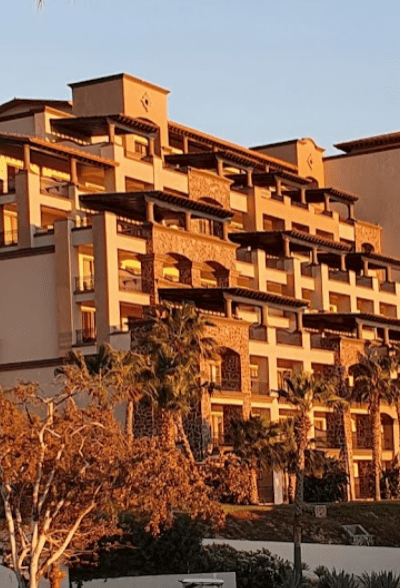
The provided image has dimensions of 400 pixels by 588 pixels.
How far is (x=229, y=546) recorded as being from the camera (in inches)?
2251

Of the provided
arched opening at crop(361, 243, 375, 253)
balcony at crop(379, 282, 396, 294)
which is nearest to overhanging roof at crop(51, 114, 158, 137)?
Answer: balcony at crop(379, 282, 396, 294)

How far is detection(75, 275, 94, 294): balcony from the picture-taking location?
271 feet

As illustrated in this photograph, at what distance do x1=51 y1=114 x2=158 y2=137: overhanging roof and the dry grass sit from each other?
1151 inches

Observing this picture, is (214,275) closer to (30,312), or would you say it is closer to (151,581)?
(30,312)

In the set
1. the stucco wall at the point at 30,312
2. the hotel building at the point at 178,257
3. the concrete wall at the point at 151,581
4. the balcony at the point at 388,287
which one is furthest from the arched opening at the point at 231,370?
the concrete wall at the point at 151,581

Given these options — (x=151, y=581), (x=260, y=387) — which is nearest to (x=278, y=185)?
(x=260, y=387)

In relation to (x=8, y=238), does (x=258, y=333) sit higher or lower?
lower

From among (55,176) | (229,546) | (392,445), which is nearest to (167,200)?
(55,176)

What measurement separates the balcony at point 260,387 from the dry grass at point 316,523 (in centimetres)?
1292

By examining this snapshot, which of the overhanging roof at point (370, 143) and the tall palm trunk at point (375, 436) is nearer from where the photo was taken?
the tall palm trunk at point (375, 436)

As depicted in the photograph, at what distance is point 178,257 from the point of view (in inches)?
3492

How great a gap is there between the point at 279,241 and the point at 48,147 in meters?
21.5

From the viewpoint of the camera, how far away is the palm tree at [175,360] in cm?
7394

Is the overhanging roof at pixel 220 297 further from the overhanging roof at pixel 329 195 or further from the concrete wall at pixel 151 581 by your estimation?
the concrete wall at pixel 151 581
